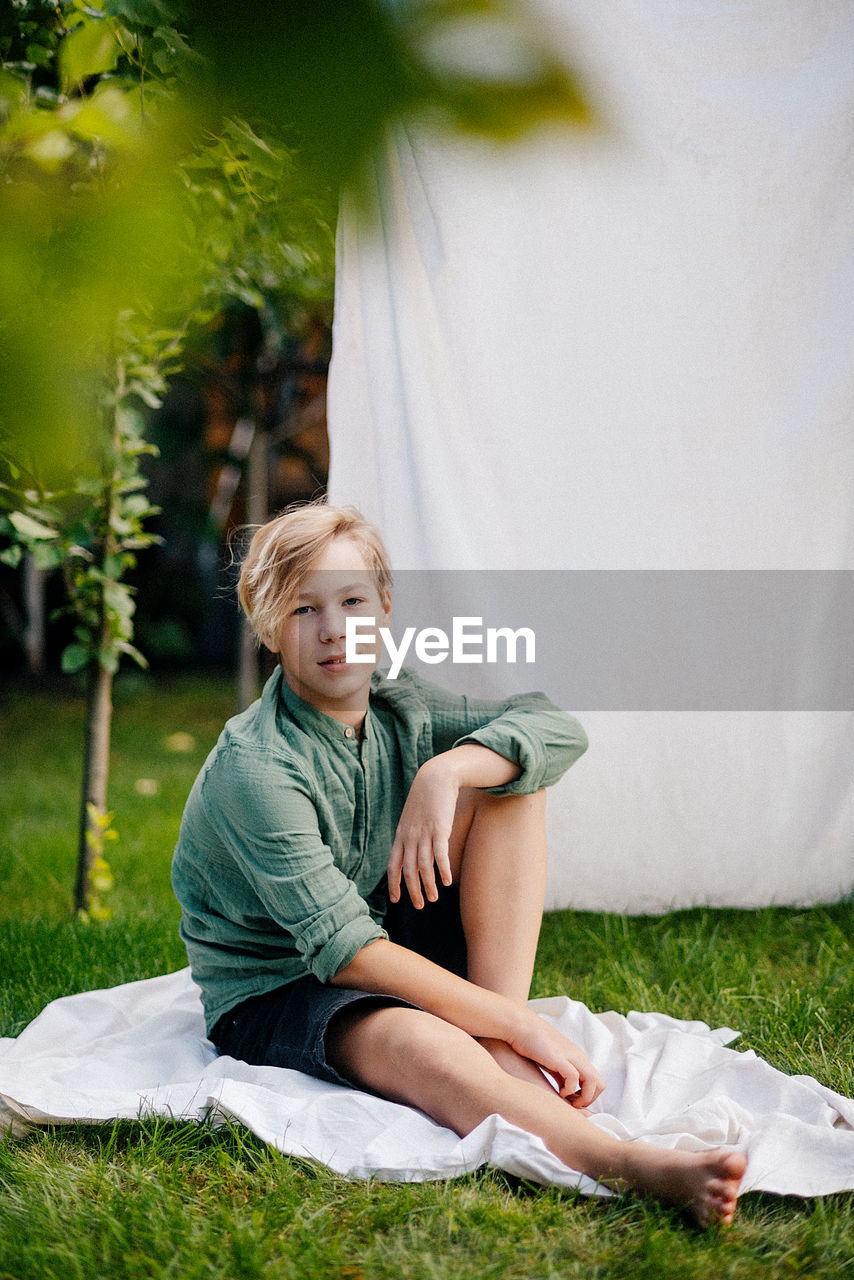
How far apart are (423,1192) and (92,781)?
116 cm

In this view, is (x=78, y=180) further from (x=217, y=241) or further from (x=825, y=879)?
(x=825, y=879)

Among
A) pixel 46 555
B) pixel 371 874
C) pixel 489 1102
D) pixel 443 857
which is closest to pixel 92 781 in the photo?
pixel 46 555

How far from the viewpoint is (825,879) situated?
201 centimetres

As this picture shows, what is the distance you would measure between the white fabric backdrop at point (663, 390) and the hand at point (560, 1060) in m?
0.80

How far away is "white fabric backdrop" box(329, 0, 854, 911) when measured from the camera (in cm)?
178

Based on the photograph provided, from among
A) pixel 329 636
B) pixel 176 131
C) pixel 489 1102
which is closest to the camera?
pixel 176 131

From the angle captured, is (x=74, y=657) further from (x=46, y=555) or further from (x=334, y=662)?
(x=334, y=662)

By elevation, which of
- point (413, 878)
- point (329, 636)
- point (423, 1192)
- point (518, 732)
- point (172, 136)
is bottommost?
point (423, 1192)

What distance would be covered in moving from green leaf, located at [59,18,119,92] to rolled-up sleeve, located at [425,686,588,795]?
1039 millimetres

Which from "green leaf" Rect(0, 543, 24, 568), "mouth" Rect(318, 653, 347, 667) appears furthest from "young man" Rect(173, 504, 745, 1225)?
"green leaf" Rect(0, 543, 24, 568)

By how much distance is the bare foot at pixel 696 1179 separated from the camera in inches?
38.3

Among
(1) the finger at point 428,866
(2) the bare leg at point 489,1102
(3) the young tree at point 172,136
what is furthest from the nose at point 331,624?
(3) the young tree at point 172,136

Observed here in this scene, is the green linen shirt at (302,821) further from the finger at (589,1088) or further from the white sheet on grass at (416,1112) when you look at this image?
the finger at (589,1088)

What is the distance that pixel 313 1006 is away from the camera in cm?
123
